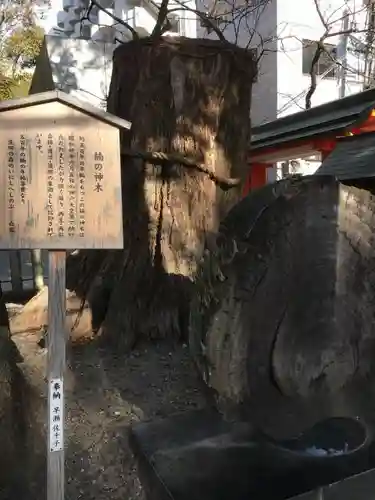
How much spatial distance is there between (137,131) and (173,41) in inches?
33.0

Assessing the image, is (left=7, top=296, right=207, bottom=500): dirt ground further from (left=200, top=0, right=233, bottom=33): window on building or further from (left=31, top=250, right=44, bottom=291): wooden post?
(left=200, top=0, right=233, bottom=33): window on building

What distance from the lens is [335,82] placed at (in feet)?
42.9

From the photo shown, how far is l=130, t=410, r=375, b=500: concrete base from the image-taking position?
1.82 m

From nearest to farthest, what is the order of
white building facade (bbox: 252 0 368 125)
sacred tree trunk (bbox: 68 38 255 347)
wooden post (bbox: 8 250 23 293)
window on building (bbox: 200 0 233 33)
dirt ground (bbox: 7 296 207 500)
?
1. dirt ground (bbox: 7 296 207 500)
2. sacred tree trunk (bbox: 68 38 255 347)
3. window on building (bbox: 200 0 233 33)
4. wooden post (bbox: 8 250 23 293)
5. white building facade (bbox: 252 0 368 125)

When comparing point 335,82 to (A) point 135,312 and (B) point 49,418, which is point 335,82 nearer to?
(A) point 135,312

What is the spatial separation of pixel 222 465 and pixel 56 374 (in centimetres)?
73

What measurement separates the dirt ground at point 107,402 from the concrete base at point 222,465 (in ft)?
0.84

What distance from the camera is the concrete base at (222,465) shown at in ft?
5.97

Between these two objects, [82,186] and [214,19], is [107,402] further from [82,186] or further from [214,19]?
[214,19]

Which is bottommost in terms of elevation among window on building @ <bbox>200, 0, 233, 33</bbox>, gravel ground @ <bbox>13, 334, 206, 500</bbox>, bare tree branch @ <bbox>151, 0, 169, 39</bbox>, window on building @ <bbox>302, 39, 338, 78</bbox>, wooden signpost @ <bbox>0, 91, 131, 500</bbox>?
gravel ground @ <bbox>13, 334, 206, 500</bbox>

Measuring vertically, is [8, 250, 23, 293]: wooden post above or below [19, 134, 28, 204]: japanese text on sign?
below

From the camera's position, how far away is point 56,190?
5.98 feet

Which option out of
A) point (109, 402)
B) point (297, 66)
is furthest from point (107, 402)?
point (297, 66)

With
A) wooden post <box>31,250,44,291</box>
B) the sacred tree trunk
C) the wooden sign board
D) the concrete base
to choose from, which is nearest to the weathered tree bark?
the concrete base
